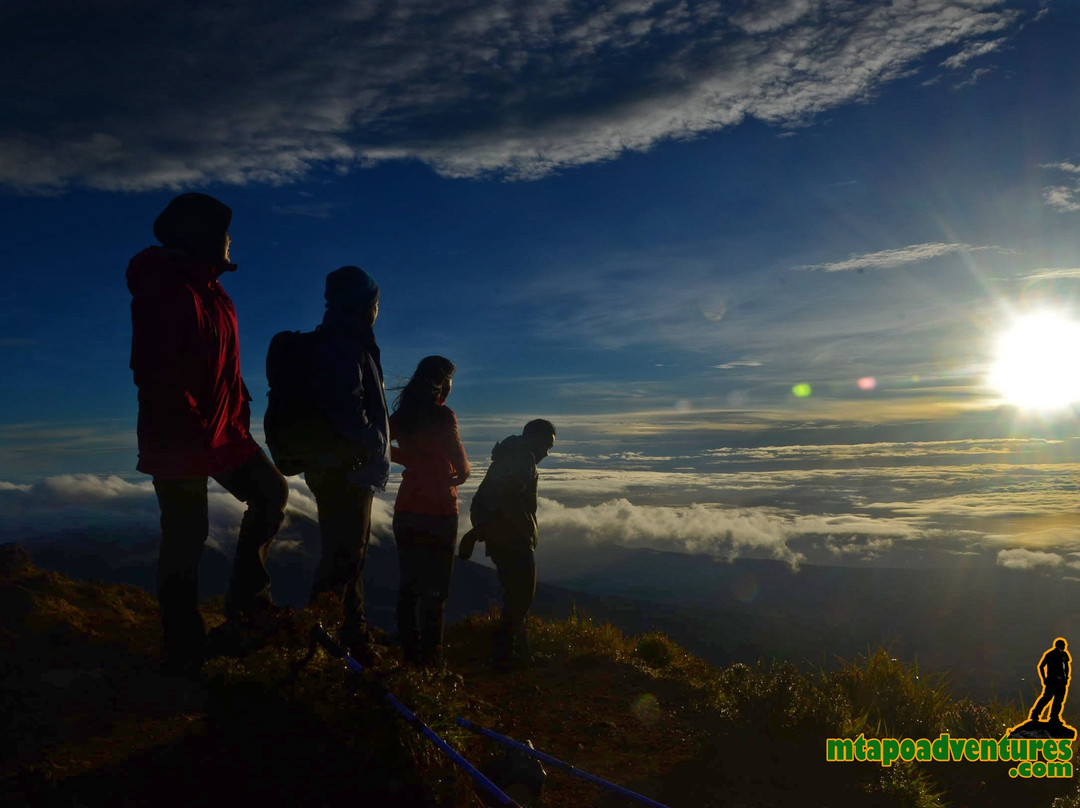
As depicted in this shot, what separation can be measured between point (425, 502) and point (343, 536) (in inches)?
42.8

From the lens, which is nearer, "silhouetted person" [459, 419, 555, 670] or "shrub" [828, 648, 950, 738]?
"shrub" [828, 648, 950, 738]

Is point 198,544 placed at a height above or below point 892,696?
above

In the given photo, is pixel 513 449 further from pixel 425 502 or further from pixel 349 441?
pixel 349 441

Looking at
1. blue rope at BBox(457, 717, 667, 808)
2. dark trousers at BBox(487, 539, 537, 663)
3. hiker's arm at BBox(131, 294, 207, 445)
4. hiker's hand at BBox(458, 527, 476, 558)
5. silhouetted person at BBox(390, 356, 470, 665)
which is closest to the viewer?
blue rope at BBox(457, 717, 667, 808)

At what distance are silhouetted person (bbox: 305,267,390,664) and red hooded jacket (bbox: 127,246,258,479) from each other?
611 mm

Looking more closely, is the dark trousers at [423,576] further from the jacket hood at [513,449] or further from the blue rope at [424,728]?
the blue rope at [424,728]

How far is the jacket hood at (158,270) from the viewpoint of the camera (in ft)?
11.7

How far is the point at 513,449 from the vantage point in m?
6.65

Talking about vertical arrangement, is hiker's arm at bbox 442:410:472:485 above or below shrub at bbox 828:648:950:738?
above

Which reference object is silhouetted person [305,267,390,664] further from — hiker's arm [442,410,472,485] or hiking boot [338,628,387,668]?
hiker's arm [442,410,472,485]

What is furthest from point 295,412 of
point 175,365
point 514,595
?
point 514,595

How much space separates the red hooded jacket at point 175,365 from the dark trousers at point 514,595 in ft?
10.9

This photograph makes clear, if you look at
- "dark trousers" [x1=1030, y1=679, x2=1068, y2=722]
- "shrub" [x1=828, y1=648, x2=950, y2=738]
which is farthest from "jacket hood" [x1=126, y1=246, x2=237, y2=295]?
"dark trousers" [x1=1030, y1=679, x2=1068, y2=722]

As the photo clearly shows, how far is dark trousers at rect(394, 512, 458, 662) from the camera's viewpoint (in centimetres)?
543
